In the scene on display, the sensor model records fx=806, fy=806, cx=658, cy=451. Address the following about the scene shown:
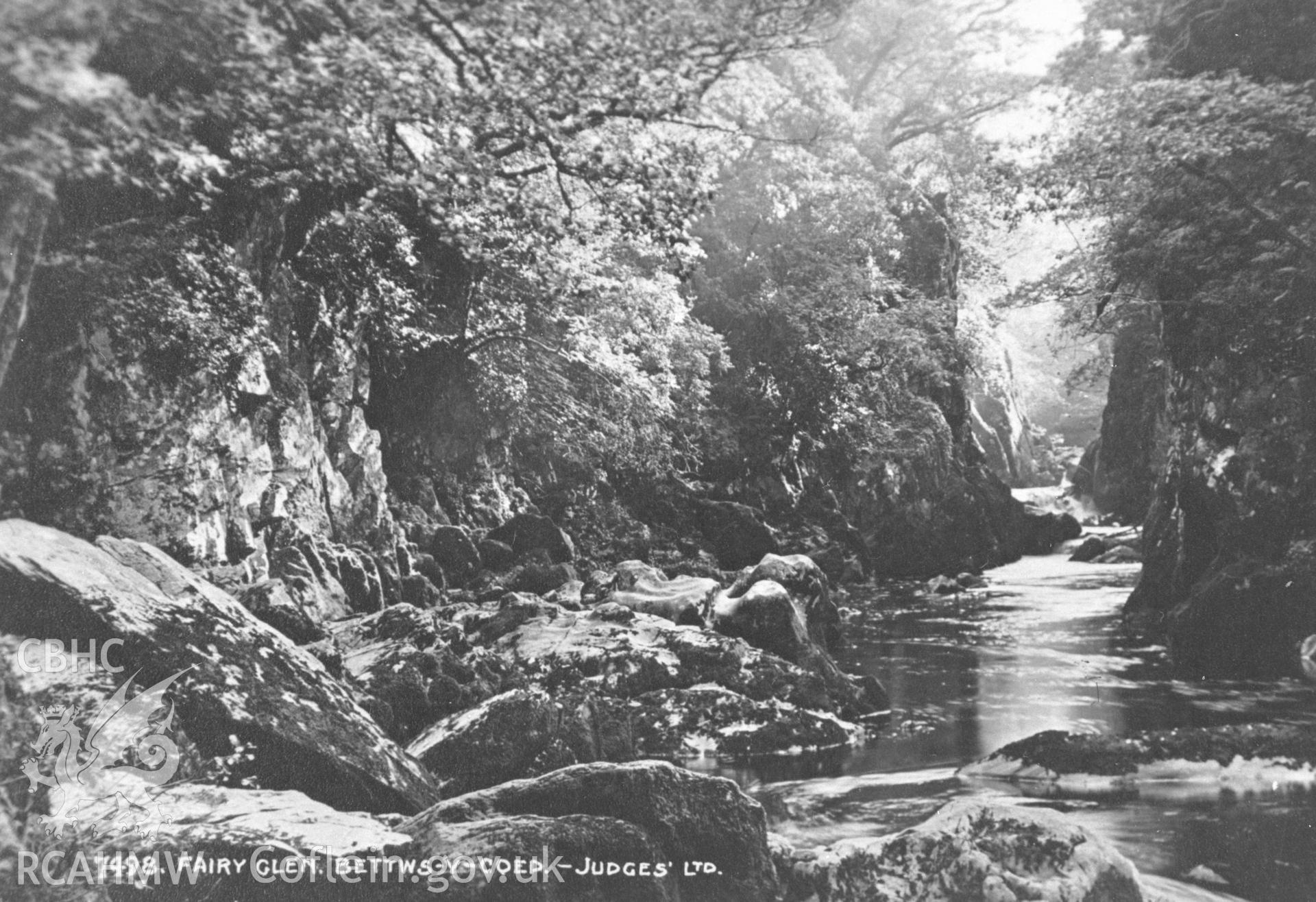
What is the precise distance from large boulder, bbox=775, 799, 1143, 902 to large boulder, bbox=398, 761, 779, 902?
21 cm

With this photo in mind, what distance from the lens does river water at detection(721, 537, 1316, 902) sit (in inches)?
132

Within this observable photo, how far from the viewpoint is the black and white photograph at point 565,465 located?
8.63 ft

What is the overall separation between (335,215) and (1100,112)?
5315mm

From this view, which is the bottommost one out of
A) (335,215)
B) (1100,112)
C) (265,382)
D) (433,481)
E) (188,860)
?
(188,860)

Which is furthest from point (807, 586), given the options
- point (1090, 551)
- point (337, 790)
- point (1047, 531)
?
point (1047, 531)

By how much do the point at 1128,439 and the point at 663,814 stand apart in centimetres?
2105

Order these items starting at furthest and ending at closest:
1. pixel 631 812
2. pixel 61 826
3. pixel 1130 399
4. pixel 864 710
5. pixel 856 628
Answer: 1. pixel 1130 399
2. pixel 856 628
3. pixel 864 710
4. pixel 631 812
5. pixel 61 826

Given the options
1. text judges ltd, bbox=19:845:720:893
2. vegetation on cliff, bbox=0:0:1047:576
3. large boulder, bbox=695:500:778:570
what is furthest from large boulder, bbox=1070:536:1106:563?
text judges ltd, bbox=19:845:720:893

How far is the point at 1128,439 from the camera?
802 inches

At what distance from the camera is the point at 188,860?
2518 mm

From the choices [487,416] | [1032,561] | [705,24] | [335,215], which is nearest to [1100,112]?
[705,24]

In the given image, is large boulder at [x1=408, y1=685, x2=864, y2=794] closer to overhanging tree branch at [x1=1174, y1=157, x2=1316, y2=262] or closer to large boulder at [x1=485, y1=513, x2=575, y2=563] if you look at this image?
overhanging tree branch at [x1=1174, y1=157, x2=1316, y2=262]

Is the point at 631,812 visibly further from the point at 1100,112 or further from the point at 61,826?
the point at 1100,112

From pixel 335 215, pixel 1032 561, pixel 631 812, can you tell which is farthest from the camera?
pixel 1032 561
